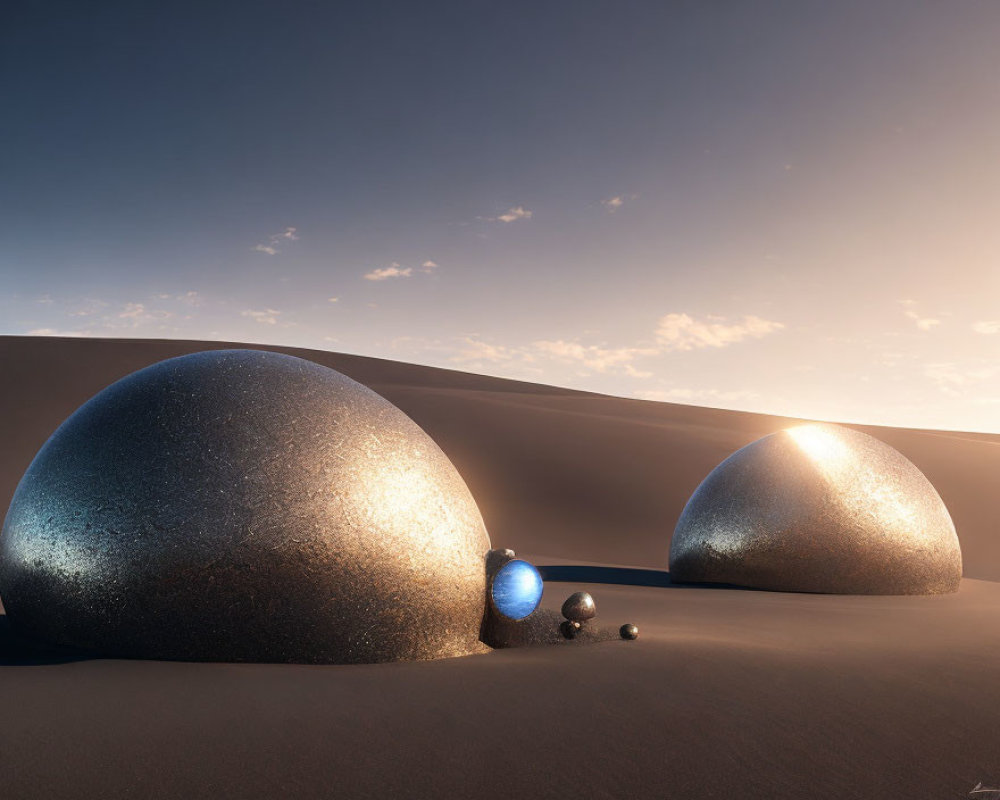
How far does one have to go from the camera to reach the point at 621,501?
26.8 meters

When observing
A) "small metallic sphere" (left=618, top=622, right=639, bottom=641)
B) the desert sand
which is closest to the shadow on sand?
the desert sand

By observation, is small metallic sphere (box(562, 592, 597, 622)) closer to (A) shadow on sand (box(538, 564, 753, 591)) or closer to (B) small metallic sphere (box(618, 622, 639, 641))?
(B) small metallic sphere (box(618, 622, 639, 641))

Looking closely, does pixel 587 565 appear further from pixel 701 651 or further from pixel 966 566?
pixel 966 566

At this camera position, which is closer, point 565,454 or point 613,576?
point 613,576

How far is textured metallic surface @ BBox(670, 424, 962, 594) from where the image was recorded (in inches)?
449

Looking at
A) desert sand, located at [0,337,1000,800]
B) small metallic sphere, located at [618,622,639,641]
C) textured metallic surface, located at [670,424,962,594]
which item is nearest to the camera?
desert sand, located at [0,337,1000,800]

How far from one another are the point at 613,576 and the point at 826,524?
431cm

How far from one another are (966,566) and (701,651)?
20.3 m

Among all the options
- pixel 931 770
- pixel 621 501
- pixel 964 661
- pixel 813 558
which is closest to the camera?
pixel 931 770

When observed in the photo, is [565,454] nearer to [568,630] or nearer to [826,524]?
[826,524]

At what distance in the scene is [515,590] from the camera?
20.7 ft

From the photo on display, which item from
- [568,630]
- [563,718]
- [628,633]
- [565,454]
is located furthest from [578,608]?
[565,454]

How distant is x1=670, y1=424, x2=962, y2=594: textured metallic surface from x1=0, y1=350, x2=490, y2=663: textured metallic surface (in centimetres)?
687

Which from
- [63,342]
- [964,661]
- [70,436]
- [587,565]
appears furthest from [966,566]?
[63,342]
